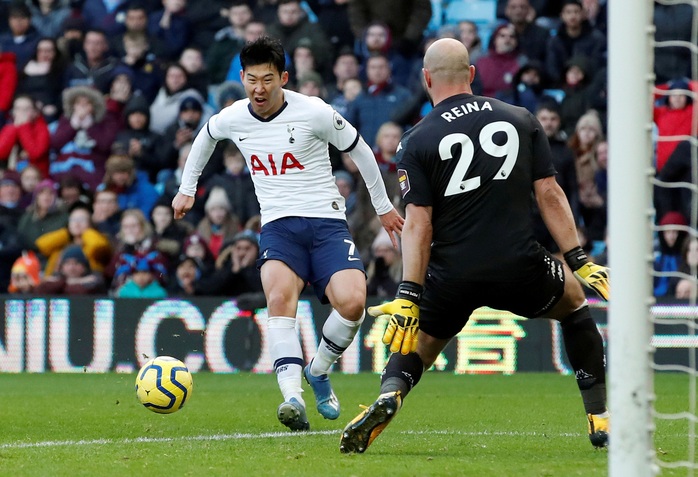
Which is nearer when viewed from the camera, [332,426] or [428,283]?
[428,283]

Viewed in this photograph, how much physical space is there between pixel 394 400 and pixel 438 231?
892 millimetres

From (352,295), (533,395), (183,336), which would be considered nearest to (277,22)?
(183,336)

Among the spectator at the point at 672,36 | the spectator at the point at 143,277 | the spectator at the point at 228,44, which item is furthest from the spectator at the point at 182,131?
the spectator at the point at 672,36

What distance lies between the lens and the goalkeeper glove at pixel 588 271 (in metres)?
6.47

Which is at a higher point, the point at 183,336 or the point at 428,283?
the point at 428,283

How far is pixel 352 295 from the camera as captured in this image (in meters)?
8.17

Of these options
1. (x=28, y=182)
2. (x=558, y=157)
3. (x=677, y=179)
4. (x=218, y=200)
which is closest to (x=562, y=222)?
(x=677, y=179)

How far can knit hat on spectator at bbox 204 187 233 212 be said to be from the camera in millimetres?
15609

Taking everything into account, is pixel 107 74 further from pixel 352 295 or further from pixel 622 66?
pixel 622 66

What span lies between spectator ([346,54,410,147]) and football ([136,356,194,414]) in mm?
8230

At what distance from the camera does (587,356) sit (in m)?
6.89

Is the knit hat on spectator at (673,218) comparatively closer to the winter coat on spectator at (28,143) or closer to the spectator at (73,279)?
the spectator at (73,279)

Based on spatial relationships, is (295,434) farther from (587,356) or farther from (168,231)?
(168,231)

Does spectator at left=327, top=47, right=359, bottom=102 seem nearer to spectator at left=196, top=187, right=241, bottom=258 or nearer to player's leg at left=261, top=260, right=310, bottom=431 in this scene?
spectator at left=196, top=187, right=241, bottom=258
